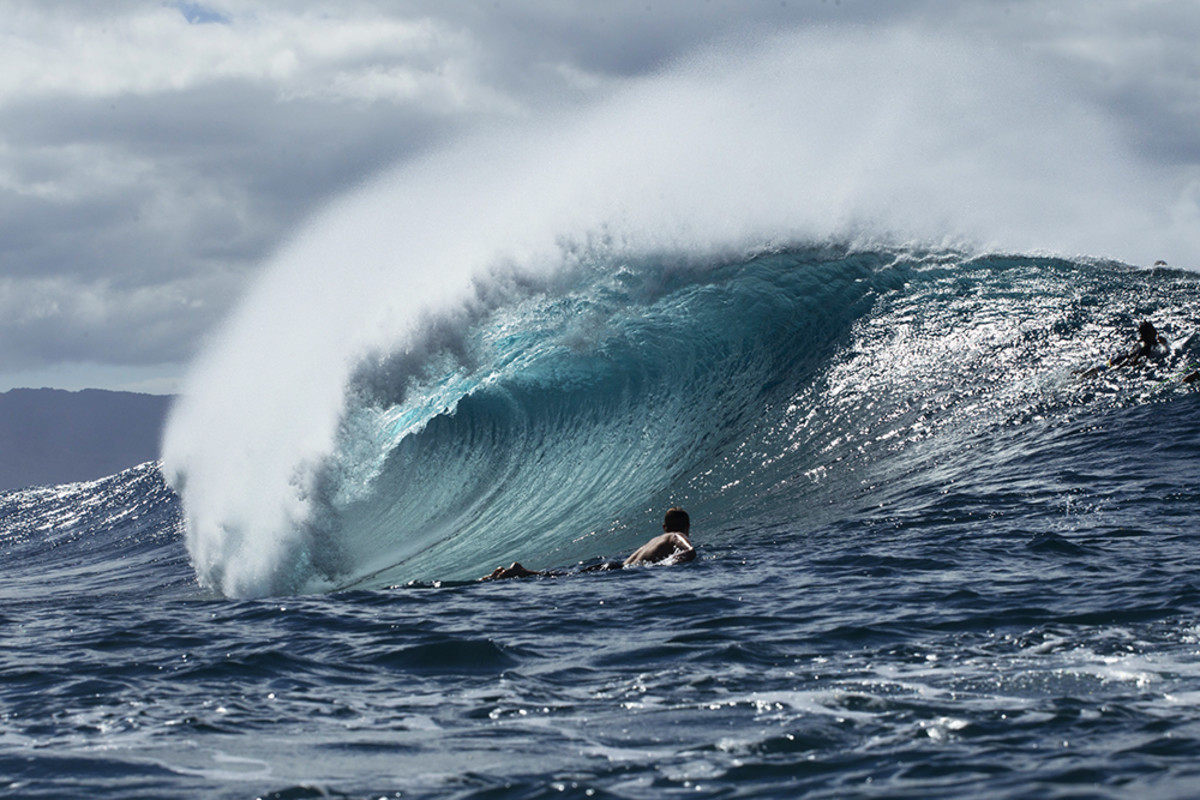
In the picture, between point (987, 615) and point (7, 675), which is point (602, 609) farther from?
point (7, 675)

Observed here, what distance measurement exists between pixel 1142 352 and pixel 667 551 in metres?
8.85

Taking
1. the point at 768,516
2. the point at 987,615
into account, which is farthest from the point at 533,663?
the point at 768,516

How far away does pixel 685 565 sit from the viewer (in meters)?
10.4

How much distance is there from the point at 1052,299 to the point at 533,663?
14.3 metres

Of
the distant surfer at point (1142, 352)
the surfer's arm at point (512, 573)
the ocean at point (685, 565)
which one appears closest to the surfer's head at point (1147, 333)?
the distant surfer at point (1142, 352)

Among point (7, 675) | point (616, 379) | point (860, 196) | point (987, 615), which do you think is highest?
point (860, 196)

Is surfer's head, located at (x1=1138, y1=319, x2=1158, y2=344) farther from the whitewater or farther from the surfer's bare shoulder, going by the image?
the surfer's bare shoulder

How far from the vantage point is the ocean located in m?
4.93

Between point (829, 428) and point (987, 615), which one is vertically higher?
point (829, 428)

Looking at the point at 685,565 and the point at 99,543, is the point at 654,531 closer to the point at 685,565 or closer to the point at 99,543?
the point at 685,565

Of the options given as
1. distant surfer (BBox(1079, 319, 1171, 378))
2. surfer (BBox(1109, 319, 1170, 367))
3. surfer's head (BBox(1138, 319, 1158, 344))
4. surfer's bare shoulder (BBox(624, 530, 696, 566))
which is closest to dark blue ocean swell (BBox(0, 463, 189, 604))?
surfer's bare shoulder (BBox(624, 530, 696, 566))

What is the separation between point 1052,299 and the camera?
1816 centimetres

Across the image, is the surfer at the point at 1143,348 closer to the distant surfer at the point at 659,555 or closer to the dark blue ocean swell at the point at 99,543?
the distant surfer at the point at 659,555

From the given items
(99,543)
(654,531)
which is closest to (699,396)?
(654,531)
